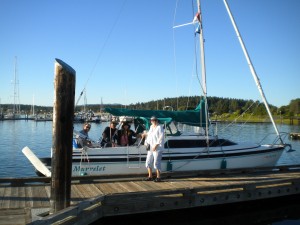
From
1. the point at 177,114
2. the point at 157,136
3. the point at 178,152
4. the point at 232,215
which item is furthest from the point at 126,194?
the point at 177,114

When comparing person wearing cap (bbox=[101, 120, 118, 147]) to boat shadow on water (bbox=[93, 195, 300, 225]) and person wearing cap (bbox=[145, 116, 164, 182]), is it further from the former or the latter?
boat shadow on water (bbox=[93, 195, 300, 225])

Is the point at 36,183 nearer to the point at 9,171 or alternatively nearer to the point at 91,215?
the point at 91,215

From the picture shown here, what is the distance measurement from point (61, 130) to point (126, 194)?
2577 millimetres

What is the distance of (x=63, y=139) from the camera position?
589 cm

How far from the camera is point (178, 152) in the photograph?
1286cm

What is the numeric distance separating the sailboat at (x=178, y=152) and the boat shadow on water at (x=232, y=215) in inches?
98.8

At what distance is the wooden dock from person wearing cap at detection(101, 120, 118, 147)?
2562 mm

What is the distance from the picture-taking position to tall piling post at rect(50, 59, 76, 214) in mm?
5758

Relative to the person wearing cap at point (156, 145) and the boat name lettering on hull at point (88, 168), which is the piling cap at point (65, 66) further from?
the boat name lettering on hull at point (88, 168)

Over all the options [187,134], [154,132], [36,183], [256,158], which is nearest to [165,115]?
[187,134]

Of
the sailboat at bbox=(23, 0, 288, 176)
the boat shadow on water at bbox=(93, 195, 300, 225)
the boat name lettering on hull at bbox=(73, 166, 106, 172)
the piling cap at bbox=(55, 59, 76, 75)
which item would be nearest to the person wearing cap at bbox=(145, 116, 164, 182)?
the boat shadow on water at bbox=(93, 195, 300, 225)

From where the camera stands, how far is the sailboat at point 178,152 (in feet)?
39.3

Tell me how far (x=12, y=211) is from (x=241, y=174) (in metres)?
7.78

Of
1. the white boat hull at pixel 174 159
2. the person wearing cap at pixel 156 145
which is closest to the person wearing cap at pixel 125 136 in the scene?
the white boat hull at pixel 174 159
